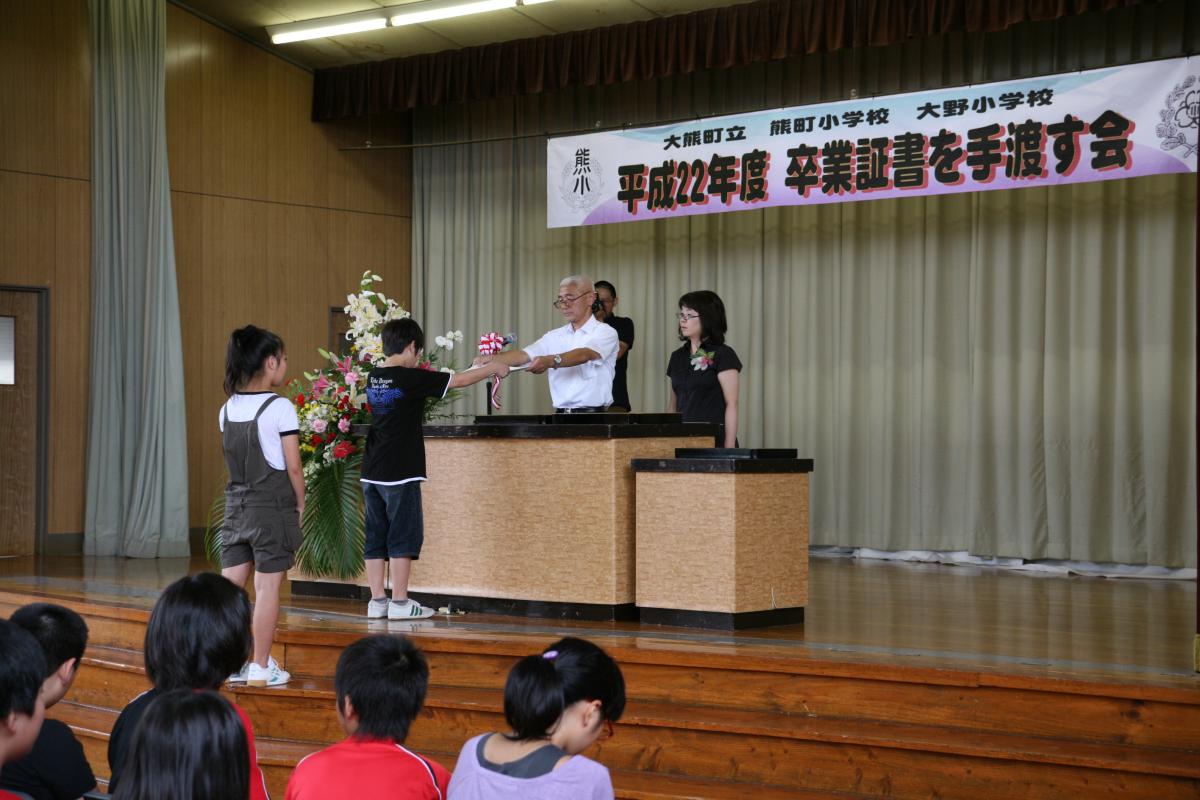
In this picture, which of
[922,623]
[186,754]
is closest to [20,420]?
[922,623]

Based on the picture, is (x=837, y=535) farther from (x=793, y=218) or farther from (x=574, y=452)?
(x=574, y=452)

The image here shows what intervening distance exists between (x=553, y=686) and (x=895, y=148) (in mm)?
5452

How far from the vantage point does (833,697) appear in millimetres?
3943

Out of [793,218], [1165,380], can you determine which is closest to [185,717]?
[1165,380]

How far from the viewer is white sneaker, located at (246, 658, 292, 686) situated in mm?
4516

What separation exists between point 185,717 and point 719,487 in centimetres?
323

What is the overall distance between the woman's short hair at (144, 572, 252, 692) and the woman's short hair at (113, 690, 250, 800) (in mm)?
664

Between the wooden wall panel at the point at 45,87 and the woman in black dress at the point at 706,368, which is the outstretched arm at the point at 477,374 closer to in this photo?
the woman in black dress at the point at 706,368

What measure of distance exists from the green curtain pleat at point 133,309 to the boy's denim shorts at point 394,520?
3356 mm

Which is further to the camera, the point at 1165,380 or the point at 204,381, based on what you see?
the point at 204,381

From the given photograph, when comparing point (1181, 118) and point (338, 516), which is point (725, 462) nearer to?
point (338, 516)

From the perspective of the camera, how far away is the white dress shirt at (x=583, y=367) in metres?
5.44

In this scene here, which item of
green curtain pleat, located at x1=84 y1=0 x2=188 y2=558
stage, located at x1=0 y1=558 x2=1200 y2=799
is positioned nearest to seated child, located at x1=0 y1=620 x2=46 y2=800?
stage, located at x1=0 y1=558 x2=1200 y2=799

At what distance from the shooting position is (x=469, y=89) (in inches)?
349
